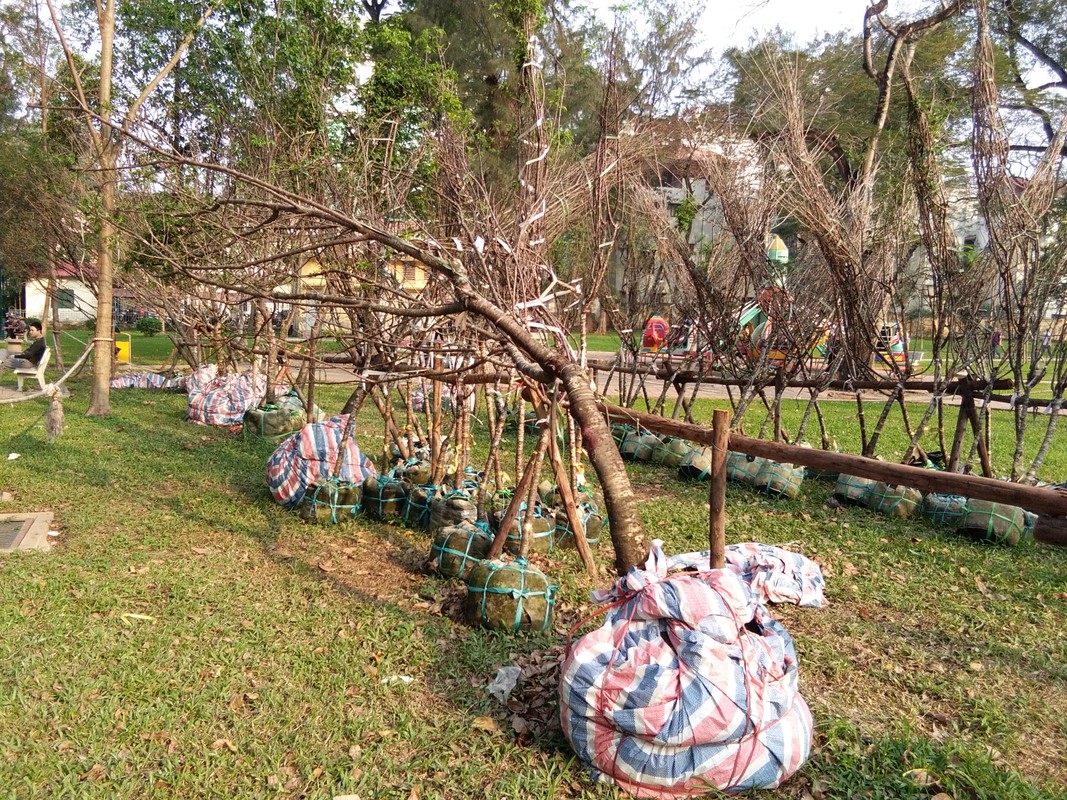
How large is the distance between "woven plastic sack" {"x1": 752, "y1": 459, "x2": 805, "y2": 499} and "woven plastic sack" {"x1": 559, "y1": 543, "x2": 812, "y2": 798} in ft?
15.6

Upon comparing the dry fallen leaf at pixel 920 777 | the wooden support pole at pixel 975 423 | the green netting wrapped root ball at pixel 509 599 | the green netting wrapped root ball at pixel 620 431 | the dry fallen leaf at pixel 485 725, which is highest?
the wooden support pole at pixel 975 423

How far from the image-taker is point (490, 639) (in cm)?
407

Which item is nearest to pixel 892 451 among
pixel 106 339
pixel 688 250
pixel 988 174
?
→ pixel 688 250

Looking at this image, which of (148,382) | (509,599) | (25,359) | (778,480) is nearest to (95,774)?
(509,599)

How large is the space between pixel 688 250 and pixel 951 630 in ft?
18.6

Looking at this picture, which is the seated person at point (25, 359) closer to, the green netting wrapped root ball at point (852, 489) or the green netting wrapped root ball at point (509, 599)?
the green netting wrapped root ball at point (509, 599)

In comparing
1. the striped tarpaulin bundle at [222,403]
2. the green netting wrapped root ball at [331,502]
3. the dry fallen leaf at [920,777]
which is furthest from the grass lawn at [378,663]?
the striped tarpaulin bundle at [222,403]

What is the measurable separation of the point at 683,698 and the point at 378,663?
5.84 ft

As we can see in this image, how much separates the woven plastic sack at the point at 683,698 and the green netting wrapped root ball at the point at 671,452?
582 centimetres

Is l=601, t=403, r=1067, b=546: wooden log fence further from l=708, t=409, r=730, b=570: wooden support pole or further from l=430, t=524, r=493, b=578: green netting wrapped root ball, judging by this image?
l=430, t=524, r=493, b=578: green netting wrapped root ball

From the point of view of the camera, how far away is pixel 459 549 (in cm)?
488

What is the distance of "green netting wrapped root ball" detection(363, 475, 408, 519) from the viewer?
6.18m

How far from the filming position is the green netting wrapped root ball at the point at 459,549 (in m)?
4.86

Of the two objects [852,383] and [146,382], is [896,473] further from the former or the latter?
[146,382]
